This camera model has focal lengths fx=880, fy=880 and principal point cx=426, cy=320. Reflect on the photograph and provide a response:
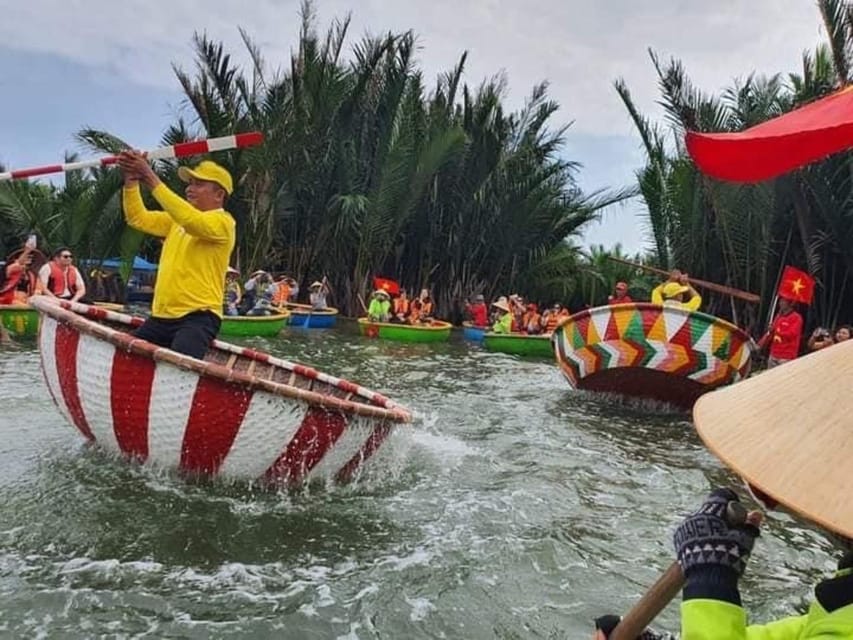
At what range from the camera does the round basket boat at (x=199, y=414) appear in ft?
13.7

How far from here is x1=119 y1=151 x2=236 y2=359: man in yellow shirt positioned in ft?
15.3

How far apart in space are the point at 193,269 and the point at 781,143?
3194mm

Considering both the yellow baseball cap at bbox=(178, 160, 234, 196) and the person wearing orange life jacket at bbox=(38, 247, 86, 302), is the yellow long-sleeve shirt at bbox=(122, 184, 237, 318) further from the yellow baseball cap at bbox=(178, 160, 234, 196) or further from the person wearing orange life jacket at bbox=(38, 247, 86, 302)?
the person wearing orange life jacket at bbox=(38, 247, 86, 302)

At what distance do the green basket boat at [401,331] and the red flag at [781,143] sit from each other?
13289 mm

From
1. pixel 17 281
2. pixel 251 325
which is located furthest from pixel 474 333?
pixel 17 281

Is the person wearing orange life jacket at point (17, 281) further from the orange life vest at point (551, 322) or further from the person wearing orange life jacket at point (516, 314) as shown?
the orange life vest at point (551, 322)

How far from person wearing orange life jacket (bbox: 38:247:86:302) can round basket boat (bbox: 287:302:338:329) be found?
6252 mm

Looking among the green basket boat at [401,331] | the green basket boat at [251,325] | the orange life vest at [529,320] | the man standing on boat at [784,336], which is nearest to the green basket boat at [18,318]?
the green basket boat at [251,325]

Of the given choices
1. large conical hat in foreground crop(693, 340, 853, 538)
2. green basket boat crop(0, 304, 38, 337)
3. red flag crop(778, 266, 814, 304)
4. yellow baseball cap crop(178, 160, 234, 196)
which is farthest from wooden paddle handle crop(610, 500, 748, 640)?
red flag crop(778, 266, 814, 304)

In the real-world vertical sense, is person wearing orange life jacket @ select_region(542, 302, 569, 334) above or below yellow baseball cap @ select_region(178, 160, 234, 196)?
below

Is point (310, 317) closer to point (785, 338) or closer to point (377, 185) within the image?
point (377, 185)

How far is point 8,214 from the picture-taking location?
20.4 meters

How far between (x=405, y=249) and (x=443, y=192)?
2110mm

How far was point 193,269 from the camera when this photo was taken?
15.5 feet
